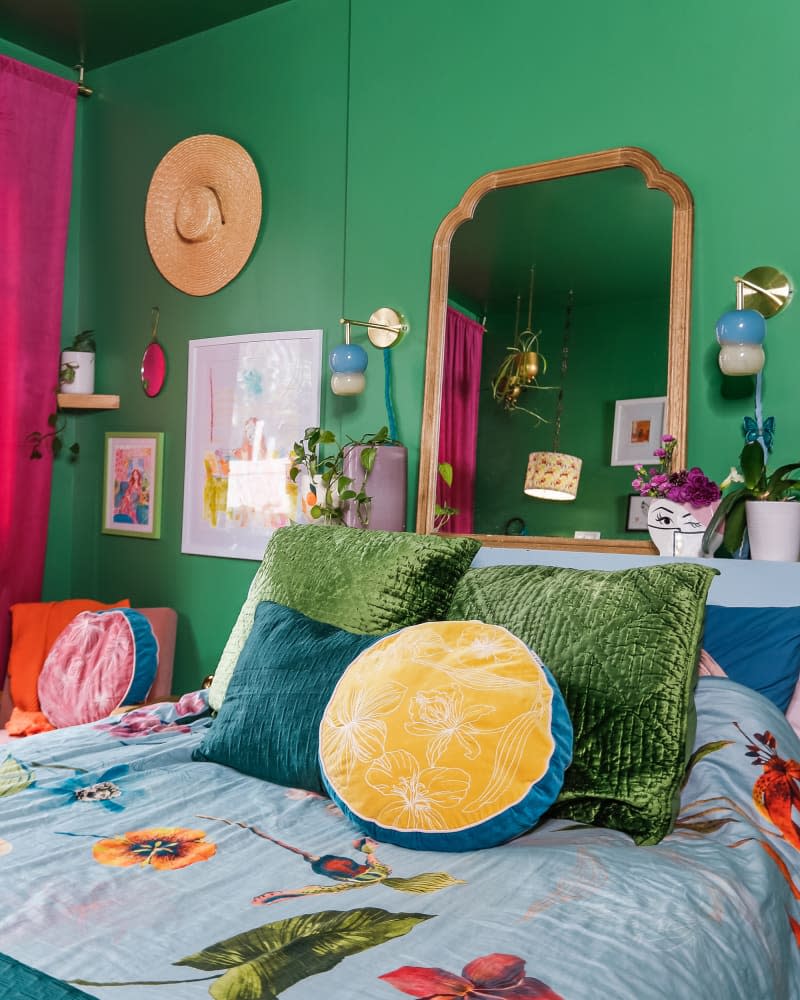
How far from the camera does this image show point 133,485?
10.6 feet

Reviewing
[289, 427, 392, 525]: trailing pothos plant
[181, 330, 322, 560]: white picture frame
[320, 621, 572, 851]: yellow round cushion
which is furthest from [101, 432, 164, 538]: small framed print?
[320, 621, 572, 851]: yellow round cushion

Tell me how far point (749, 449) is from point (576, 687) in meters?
0.81

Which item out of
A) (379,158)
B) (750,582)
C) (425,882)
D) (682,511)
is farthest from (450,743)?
(379,158)

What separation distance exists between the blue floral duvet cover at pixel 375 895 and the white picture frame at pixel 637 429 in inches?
31.4

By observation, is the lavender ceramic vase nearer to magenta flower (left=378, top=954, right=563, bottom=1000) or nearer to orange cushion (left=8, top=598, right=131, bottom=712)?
orange cushion (left=8, top=598, right=131, bottom=712)

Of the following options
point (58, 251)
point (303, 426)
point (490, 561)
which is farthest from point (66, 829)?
point (58, 251)

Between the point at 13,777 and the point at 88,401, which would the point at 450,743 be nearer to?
the point at 13,777

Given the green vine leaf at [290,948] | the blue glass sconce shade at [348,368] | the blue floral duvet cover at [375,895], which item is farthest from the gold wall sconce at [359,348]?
the green vine leaf at [290,948]

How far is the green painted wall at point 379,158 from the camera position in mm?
2074

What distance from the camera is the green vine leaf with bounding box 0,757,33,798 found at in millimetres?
1371

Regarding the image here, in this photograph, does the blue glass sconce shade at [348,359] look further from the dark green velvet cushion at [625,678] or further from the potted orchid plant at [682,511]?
the dark green velvet cushion at [625,678]

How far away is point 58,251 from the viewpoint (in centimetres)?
323

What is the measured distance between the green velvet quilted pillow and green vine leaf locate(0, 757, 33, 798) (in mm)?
424

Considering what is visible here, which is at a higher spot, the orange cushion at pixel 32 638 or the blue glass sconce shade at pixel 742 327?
the blue glass sconce shade at pixel 742 327
